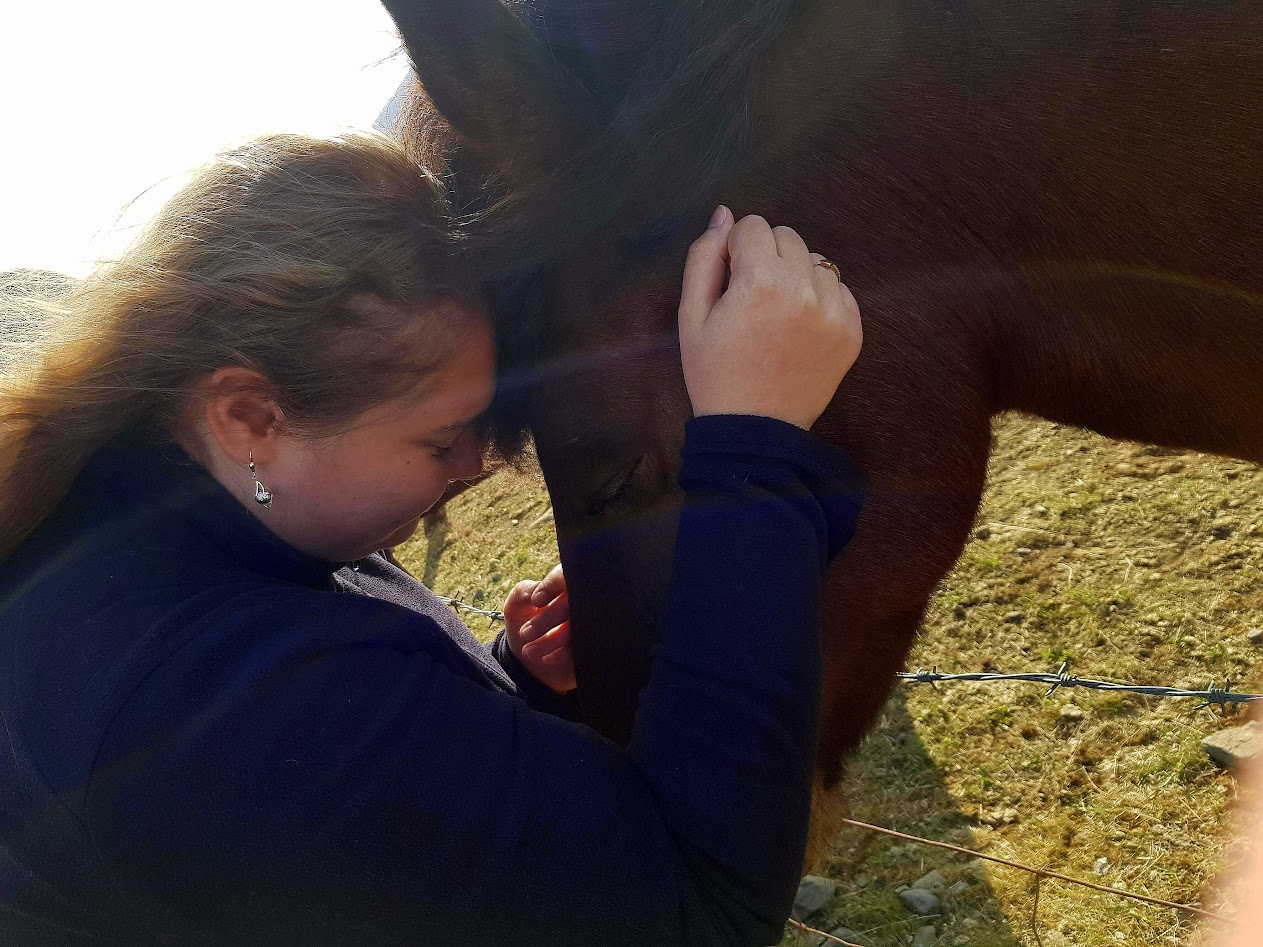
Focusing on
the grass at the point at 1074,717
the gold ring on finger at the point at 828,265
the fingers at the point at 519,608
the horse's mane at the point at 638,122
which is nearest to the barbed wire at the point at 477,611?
the fingers at the point at 519,608

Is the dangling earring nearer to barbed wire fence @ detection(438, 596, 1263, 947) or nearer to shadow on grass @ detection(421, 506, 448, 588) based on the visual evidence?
barbed wire fence @ detection(438, 596, 1263, 947)

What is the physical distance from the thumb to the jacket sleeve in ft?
0.60

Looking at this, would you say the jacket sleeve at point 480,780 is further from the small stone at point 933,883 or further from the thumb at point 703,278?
the small stone at point 933,883

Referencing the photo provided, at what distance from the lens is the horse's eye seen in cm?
143

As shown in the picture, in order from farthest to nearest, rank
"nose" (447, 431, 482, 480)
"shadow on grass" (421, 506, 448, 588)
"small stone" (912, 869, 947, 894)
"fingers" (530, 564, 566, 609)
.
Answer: "shadow on grass" (421, 506, 448, 588)
"small stone" (912, 869, 947, 894)
"fingers" (530, 564, 566, 609)
"nose" (447, 431, 482, 480)

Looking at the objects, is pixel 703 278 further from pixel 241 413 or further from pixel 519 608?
pixel 519 608

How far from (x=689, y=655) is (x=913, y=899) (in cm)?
176

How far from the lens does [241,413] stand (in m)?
1.32

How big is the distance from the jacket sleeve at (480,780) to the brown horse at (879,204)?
32cm

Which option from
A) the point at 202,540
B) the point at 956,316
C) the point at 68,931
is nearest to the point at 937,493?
the point at 956,316

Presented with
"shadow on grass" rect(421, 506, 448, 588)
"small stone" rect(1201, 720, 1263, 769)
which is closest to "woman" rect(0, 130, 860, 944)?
"small stone" rect(1201, 720, 1263, 769)

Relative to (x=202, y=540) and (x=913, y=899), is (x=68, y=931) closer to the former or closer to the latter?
(x=202, y=540)

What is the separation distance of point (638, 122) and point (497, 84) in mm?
193

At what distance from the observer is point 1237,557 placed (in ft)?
9.66
